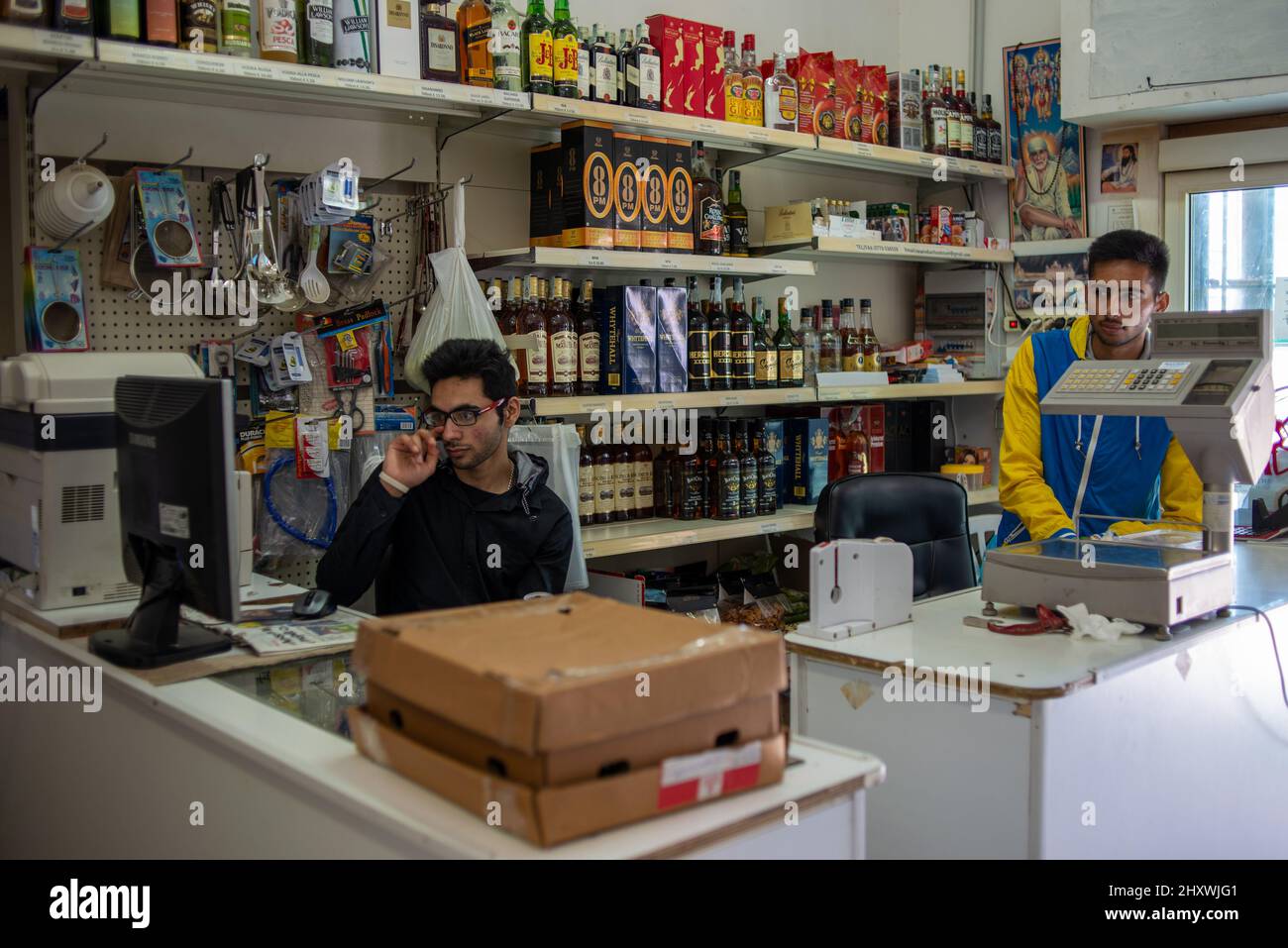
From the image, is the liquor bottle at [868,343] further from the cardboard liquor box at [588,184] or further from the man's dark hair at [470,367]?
the man's dark hair at [470,367]

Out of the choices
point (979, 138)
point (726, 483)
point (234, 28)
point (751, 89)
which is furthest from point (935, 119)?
point (234, 28)

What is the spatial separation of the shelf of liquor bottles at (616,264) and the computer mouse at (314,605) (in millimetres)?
1280

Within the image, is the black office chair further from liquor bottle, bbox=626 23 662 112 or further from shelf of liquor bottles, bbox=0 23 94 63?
shelf of liquor bottles, bbox=0 23 94 63

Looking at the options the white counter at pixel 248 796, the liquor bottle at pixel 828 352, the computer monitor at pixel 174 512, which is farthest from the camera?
the liquor bottle at pixel 828 352

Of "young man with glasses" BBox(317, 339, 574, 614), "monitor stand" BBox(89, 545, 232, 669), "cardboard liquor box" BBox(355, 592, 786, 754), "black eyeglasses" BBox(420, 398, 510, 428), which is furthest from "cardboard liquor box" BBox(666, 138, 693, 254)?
"cardboard liquor box" BBox(355, 592, 786, 754)

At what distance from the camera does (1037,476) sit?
3248 millimetres

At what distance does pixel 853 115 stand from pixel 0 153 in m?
2.89

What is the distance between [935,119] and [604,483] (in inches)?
87.0

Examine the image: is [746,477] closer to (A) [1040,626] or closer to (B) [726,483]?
(B) [726,483]

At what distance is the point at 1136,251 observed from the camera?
3068 millimetres

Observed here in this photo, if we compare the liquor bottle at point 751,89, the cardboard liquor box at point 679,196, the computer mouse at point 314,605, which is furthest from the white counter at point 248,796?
the liquor bottle at point 751,89

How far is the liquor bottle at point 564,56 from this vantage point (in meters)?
3.47

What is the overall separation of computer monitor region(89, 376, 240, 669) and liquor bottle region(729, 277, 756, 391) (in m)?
2.24

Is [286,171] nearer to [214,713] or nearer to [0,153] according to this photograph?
[0,153]
